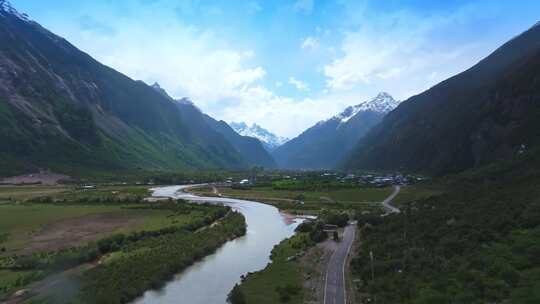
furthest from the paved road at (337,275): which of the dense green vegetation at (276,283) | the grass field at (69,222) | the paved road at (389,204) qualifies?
the grass field at (69,222)

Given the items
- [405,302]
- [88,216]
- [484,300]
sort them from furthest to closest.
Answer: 1. [88,216]
2. [405,302]
3. [484,300]

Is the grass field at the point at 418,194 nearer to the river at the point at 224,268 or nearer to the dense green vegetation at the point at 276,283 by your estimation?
the river at the point at 224,268

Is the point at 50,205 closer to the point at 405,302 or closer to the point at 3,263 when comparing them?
the point at 3,263

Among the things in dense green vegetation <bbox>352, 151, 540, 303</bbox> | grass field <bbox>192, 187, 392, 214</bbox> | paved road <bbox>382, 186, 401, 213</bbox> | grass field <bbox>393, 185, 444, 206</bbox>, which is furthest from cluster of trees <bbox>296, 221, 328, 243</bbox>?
grass field <bbox>393, 185, 444, 206</bbox>

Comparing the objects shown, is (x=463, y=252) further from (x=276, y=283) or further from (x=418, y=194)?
(x=418, y=194)

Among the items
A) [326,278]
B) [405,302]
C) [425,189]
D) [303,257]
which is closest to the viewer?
[405,302]

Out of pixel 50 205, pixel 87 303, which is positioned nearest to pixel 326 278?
pixel 87 303

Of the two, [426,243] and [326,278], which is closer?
[326,278]

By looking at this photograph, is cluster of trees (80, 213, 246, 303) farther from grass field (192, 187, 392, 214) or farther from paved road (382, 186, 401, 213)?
grass field (192, 187, 392, 214)

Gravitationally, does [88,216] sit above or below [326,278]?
above
